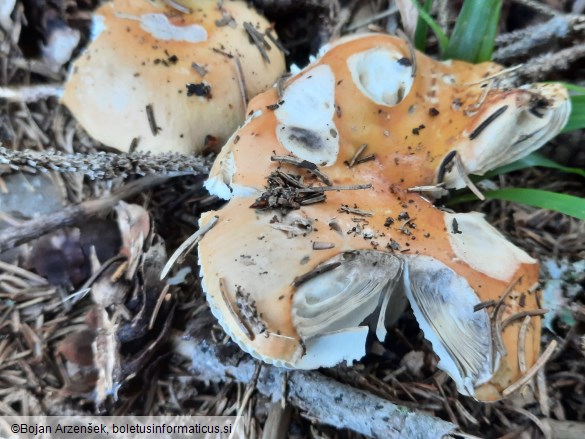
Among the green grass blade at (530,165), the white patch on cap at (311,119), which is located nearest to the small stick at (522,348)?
the green grass blade at (530,165)

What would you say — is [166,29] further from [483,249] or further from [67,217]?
[483,249]

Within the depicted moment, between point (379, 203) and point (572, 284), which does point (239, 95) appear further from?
point (572, 284)

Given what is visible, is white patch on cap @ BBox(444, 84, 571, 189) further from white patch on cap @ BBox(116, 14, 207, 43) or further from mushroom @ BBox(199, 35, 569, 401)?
white patch on cap @ BBox(116, 14, 207, 43)

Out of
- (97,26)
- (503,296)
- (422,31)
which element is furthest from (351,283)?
(97,26)

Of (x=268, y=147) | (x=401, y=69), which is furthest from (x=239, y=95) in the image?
(x=401, y=69)

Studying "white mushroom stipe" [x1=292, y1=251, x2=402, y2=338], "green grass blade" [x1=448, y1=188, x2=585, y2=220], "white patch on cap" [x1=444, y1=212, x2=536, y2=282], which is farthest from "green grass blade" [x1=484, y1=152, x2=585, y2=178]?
"white mushroom stipe" [x1=292, y1=251, x2=402, y2=338]

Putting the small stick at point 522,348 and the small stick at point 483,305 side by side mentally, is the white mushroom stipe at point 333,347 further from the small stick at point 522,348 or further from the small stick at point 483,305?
the small stick at point 522,348
